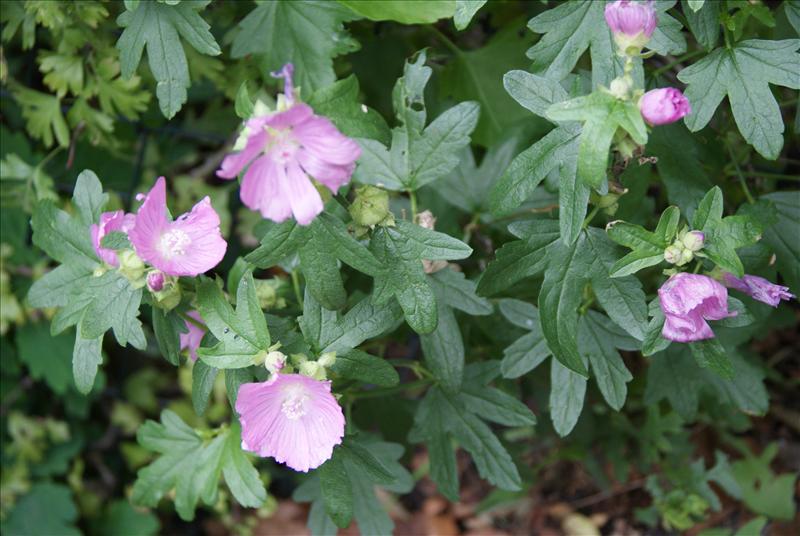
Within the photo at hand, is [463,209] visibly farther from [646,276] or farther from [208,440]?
[208,440]

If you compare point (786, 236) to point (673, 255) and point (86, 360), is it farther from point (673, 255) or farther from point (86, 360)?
point (86, 360)

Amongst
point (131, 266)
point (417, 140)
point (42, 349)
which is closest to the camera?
point (131, 266)

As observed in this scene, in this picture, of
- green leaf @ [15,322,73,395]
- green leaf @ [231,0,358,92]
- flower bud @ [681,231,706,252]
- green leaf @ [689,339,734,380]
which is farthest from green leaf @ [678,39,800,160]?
green leaf @ [15,322,73,395]

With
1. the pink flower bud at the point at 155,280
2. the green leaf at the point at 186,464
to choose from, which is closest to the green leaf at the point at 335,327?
the pink flower bud at the point at 155,280

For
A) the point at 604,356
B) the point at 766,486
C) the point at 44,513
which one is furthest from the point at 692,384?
the point at 44,513

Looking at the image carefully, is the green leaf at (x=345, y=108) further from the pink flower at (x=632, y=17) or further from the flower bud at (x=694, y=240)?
the flower bud at (x=694, y=240)

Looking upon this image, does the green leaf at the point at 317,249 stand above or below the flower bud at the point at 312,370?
above

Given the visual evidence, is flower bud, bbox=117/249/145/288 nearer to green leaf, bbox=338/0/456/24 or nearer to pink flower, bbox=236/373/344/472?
pink flower, bbox=236/373/344/472
